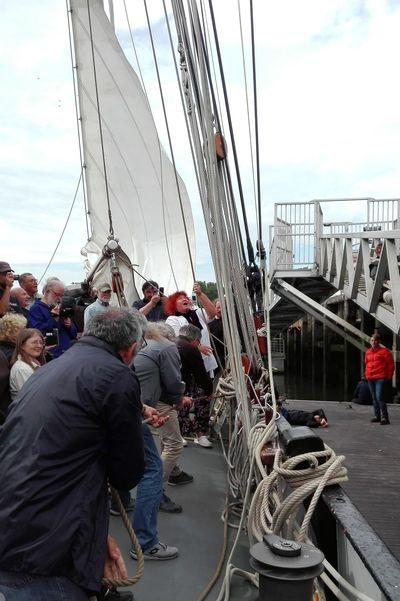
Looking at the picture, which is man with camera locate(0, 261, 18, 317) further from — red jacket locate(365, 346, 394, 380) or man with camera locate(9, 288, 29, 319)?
red jacket locate(365, 346, 394, 380)

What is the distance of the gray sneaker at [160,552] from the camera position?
3.31 meters

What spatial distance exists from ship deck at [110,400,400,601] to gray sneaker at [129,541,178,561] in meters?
0.03

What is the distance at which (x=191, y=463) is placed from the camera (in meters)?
5.26

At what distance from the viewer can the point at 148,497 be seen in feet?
10.6

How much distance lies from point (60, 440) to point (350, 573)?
1.62m

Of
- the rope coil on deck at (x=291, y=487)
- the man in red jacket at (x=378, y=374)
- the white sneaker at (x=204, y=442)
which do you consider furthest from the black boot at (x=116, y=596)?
the man in red jacket at (x=378, y=374)

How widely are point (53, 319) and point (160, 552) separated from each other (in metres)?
2.42

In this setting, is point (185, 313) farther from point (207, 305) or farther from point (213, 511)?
point (213, 511)

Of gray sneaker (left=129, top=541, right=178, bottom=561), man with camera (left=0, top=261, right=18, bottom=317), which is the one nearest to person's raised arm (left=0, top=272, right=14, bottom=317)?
man with camera (left=0, top=261, right=18, bottom=317)

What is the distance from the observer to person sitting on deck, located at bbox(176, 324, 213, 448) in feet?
16.9

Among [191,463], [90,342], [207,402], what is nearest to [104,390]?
[90,342]

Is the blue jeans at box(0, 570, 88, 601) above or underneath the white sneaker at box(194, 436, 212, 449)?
above

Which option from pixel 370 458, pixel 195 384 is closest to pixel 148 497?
pixel 195 384

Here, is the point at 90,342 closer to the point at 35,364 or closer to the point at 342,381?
the point at 35,364
